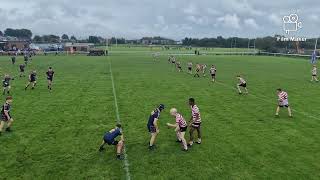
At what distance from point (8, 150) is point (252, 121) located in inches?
490

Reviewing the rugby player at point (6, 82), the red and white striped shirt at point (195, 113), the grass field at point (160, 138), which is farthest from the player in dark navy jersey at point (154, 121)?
the rugby player at point (6, 82)

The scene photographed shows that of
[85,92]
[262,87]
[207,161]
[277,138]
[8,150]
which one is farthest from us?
[262,87]

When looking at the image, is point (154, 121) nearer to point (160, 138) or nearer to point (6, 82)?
point (160, 138)

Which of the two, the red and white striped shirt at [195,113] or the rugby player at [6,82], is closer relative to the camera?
the red and white striped shirt at [195,113]

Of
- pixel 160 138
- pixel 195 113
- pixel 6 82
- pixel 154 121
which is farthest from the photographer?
pixel 6 82

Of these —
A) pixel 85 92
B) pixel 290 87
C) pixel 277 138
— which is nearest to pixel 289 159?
pixel 277 138

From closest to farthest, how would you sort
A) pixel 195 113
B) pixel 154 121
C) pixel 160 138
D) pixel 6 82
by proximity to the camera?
pixel 154 121 < pixel 195 113 < pixel 160 138 < pixel 6 82

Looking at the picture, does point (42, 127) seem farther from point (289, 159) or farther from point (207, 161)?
point (289, 159)

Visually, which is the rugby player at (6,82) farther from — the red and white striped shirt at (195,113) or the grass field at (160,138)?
the red and white striped shirt at (195,113)

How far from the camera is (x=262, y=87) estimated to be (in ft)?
117

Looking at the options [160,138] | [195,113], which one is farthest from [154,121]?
[160,138]

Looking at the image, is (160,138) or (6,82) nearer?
(160,138)

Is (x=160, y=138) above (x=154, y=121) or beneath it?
beneath

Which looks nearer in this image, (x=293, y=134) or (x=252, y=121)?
(x=293, y=134)
